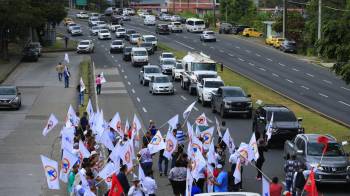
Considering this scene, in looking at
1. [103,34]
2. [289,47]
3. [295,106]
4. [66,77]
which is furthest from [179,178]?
[103,34]

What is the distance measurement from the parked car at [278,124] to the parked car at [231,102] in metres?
5.71

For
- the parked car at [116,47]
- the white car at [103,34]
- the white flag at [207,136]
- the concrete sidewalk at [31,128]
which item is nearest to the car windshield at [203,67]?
the concrete sidewalk at [31,128]

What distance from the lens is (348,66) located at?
32.3 metres

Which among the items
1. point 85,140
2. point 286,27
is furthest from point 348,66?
point 286,27

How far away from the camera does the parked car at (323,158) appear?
24516mm

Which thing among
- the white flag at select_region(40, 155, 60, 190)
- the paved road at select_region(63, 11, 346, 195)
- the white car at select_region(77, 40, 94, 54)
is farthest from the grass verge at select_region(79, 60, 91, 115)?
the white flag at select_region(40, 155, 60, 190)

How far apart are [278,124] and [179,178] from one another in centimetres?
1358

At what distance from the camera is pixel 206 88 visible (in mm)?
47562

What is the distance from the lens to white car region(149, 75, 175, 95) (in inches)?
2078

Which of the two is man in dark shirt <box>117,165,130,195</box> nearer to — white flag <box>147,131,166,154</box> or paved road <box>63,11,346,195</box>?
paved road <box>63,11,346,195</box>

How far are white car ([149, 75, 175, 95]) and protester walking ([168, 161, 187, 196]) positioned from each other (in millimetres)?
31687

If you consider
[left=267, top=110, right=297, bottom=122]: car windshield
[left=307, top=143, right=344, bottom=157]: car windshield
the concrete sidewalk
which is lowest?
the concrete sidewalk

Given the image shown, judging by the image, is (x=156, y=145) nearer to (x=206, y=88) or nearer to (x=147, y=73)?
(x=206, y=88)

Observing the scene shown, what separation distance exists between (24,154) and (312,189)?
55.5 feet
